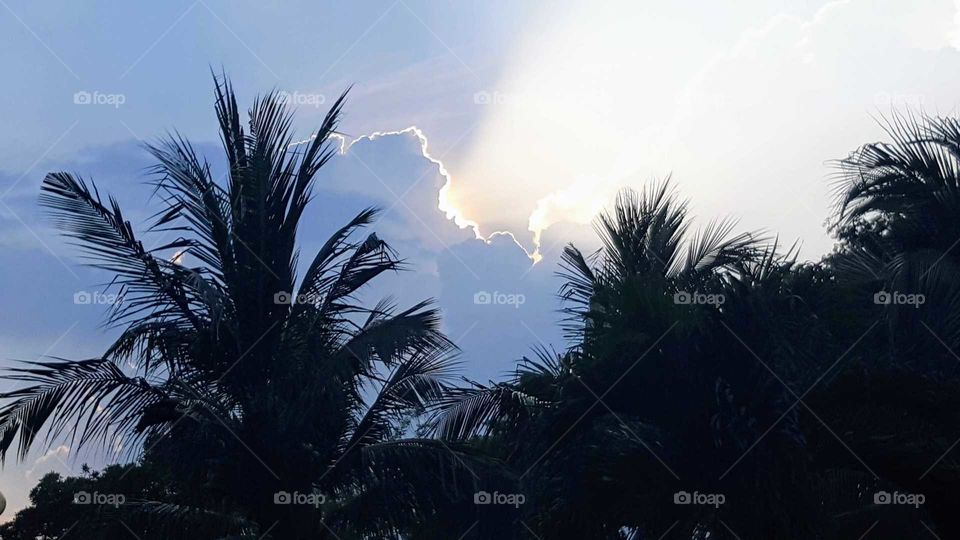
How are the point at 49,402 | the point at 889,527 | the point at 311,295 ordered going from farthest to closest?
the point at 889,527 → the point at 311,295 → the point at 49,402

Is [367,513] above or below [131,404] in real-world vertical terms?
below

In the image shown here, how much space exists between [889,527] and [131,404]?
10.1 meters

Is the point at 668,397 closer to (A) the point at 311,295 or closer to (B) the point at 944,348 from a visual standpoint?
(B) the point at 944,348

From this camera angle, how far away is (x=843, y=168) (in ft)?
47.8

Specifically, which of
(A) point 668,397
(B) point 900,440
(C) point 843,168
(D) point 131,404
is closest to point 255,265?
(D) point 131,404
